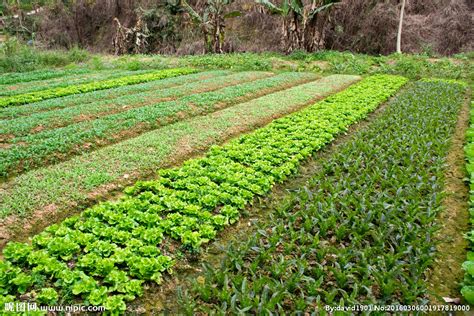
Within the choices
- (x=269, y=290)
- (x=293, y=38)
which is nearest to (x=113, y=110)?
(x=269, y=290)

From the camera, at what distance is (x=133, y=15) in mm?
32906

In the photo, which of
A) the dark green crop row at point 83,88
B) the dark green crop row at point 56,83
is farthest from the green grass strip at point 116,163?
the dark green crop row at point 56,83

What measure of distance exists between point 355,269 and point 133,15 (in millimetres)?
34036

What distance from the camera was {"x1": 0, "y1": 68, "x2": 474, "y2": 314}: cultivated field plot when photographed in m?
3.80

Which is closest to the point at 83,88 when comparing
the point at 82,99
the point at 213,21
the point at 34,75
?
the point at 82,99

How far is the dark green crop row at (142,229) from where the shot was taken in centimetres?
375

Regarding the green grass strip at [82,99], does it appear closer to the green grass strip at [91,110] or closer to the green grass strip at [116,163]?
the green grass strip at [91,110]

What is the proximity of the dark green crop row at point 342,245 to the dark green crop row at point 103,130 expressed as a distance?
4.95 meters

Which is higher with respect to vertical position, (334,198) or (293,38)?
(293,38)

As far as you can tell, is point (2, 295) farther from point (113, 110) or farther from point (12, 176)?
point (113, 110)

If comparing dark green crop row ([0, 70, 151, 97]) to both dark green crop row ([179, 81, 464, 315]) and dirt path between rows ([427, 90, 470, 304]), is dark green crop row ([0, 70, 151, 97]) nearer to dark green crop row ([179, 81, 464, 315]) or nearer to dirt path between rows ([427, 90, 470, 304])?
dark green crop row ([179, 81, 464, 315])

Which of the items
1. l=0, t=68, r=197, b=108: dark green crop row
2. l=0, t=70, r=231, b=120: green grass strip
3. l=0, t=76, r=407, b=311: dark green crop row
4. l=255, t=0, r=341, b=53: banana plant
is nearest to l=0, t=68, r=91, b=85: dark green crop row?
l=0, t=68, r=197, b=108: dark green crop row

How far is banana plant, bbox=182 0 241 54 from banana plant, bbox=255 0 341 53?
102 inches

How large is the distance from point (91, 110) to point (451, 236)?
391 inches
